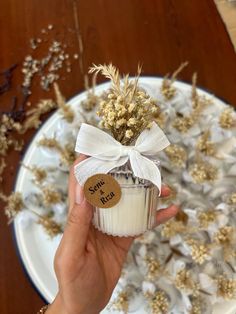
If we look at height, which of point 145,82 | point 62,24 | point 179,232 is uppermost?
point 62,24

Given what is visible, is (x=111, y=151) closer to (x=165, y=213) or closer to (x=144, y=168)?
(x=144, y=168)

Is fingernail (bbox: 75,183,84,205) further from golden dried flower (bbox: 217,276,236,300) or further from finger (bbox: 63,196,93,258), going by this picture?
golden dried flower (bbox: 217,276,236,300)

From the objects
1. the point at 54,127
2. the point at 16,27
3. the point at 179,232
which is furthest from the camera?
the point at 16,27

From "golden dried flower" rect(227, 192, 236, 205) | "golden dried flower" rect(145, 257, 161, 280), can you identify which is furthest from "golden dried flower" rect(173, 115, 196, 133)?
"golden dried flower" rect(145, 257, 161, 280)

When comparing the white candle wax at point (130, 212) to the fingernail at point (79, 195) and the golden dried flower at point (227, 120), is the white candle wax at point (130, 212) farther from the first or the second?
the golden dried flower at point (227, 120)

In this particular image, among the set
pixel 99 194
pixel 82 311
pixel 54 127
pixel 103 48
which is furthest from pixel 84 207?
pixel 103 48

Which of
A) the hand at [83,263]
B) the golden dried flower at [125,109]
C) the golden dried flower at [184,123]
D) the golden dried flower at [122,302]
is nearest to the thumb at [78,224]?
the hand at [83,263]

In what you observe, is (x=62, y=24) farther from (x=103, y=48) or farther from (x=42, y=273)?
(x=42, y=273)
